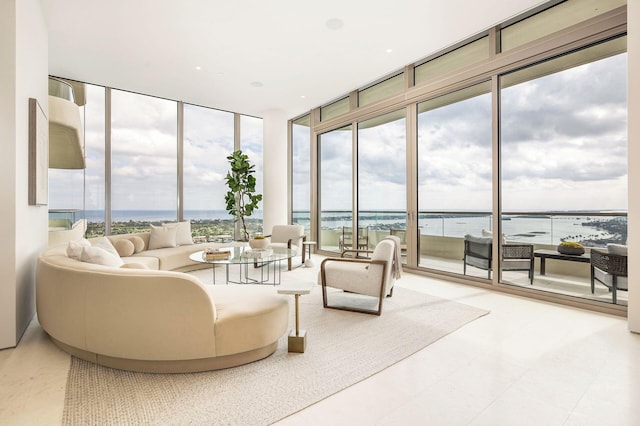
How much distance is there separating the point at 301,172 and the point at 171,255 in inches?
160

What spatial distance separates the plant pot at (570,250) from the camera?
156 inches

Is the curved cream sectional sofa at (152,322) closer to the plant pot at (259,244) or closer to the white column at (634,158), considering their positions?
the plant pot at (259,244)

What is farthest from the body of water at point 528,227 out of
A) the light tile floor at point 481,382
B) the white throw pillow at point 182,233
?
the white throw pillow at point 182,233

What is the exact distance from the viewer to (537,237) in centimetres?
427


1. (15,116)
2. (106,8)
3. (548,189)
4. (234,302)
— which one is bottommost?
(234,302)

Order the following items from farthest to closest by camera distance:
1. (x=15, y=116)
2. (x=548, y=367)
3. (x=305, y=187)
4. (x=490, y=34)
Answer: (x=305, y=187)
(x=490, y=34)
(x=15, y=116)
(x=548, y=367)

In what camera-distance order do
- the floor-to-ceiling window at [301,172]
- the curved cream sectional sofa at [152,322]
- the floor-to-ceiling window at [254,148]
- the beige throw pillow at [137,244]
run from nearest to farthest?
1. the curved cream sectional sofa at [152,322]
2. the beige throw pillow at [137,244]
3. the floor-to-ceiling window at [301,172]
4. the floor-to-ceiling window at [254,148]

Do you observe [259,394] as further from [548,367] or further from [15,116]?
[15,116]

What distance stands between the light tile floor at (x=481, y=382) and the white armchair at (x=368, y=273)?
0.84 metres

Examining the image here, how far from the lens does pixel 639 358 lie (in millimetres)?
2412

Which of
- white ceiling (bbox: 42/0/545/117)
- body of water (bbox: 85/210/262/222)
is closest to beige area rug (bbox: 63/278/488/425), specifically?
white ceiling (bbox: 42/0/545/117)

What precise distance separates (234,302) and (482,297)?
10.3ft

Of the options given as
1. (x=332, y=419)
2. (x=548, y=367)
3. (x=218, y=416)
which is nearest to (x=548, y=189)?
(x=548, y=367)

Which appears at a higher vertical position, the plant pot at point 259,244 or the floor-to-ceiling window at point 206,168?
the floor-to-ceiling window at point 206,168
